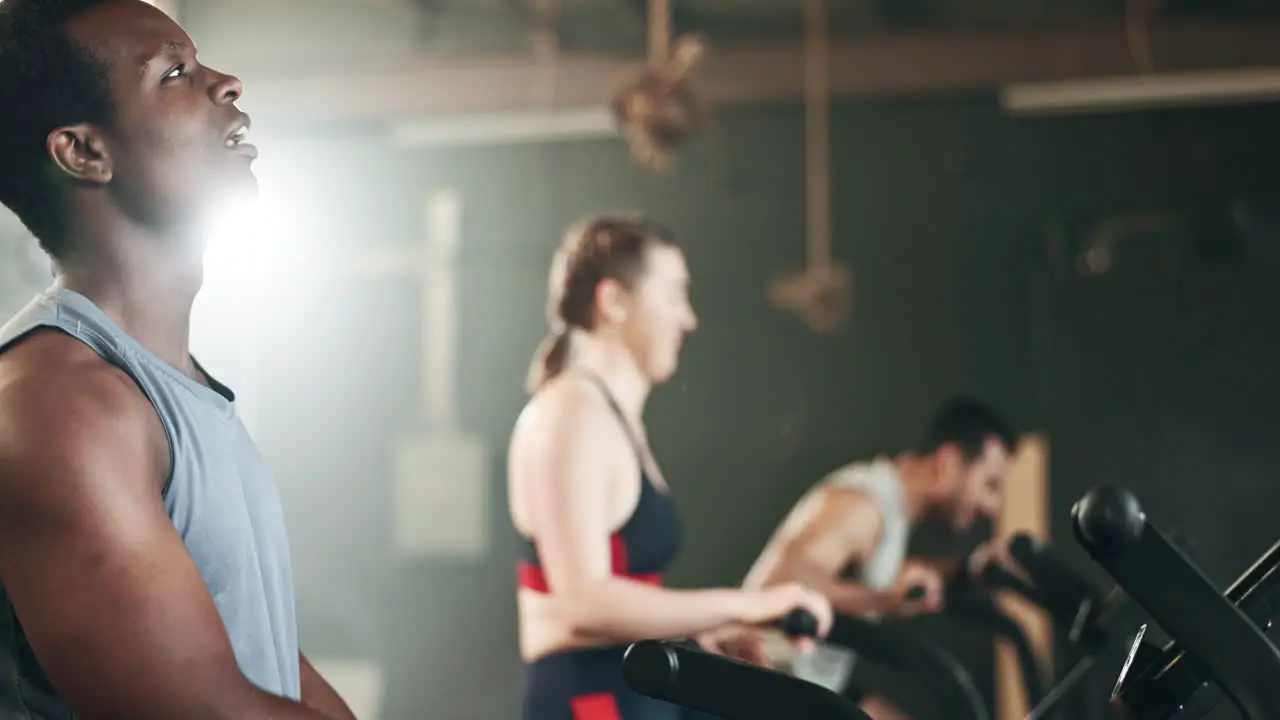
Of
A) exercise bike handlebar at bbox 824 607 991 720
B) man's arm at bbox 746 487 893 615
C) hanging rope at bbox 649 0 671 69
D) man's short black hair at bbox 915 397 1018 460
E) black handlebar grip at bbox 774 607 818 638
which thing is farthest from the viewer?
hanging rope at bbox 649 0 671 69

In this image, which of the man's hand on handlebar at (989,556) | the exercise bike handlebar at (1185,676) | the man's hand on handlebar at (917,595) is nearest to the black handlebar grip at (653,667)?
the exercise bike handlebar at (1185,676)

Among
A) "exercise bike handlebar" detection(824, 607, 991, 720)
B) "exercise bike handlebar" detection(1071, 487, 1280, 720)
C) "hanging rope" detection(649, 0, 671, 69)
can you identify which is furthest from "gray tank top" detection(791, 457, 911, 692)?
"exercise bike handlebar" detection(1071, 487, 1280, 720)

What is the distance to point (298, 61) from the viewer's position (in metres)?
5.55

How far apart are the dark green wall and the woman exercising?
309cm

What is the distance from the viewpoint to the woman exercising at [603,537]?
210cm

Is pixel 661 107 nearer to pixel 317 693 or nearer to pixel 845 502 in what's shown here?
pixel 845 502

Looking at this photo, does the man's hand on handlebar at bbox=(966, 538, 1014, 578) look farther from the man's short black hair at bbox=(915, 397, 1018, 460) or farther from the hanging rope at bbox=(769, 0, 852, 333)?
the hanging rope at bbox=(769, 0, 852, 333)

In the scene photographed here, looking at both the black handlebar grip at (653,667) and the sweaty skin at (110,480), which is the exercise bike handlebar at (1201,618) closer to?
the black handlebar grip at (653,667)

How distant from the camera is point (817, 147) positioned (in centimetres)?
555

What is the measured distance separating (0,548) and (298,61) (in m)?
4.84

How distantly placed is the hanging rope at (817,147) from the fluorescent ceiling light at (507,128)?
799 mm

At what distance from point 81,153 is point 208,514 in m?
0.32

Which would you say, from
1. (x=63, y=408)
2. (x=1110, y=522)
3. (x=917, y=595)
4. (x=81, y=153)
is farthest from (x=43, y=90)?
(x=917, y=595)

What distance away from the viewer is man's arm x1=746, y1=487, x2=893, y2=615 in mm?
A: 3363
